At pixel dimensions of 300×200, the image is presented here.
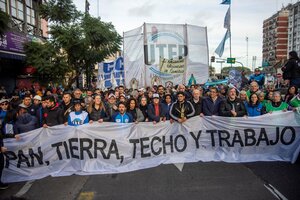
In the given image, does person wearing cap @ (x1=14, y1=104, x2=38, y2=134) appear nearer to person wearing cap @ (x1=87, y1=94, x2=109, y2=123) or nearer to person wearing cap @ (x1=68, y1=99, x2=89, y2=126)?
person wearing cap @ (x1=68, y1=99, x2=89, y2=126)

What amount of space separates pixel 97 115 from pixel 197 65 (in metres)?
5.04

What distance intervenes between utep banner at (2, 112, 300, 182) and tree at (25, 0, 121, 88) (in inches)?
335

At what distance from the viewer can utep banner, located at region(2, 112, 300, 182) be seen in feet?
20.2

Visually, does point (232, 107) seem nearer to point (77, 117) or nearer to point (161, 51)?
point (77, 117)

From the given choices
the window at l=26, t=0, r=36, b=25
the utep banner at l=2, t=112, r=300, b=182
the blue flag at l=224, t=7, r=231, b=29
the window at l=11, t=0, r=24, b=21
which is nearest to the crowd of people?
the utep banner at l=2, t=112, r=300, b=182

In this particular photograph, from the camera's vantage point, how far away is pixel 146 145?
21.3ft

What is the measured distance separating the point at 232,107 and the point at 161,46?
403 centimetres

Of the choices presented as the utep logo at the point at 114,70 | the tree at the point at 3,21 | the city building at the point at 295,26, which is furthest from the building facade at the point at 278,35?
the tree at the point at 3,21

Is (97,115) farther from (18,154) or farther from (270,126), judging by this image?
(270,126)

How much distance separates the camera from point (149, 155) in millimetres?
6457

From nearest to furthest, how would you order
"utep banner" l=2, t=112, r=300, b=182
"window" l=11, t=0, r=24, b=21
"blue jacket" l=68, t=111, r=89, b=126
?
"utep banner" l=2, t=112, r=300, b=182 → "blue jacket" l=68, t=111, r=89, b=126 → "window" l=11, t=0, r=24, b=21

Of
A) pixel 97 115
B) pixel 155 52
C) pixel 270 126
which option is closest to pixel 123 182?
pixel 97 115

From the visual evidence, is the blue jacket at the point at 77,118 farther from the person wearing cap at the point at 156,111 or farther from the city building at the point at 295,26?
the city building at the point at 295,26

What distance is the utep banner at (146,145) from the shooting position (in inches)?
242
